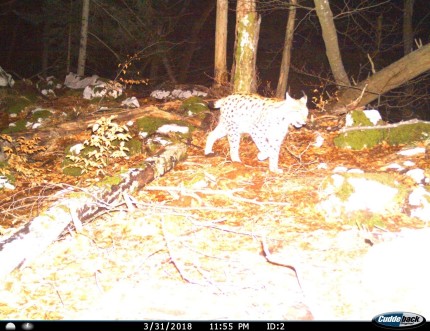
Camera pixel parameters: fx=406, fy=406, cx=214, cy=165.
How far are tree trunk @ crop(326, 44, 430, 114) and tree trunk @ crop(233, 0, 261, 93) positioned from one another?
248 cm

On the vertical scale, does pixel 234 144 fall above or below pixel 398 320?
above

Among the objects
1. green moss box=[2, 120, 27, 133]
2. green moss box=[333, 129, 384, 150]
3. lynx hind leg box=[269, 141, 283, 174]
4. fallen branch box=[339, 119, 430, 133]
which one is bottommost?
lynx hind leg box=[269, 141, 283, 174]

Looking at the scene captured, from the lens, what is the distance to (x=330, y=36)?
35.7 feet

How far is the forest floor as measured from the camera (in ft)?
13.4

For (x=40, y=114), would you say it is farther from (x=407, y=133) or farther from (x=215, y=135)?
(x=407, y=133)

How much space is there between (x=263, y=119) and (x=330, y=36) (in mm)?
4610

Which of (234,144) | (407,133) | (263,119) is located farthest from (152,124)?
(407,133)

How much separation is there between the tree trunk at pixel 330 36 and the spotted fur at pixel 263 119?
145 inches

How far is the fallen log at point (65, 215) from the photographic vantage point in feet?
15.9

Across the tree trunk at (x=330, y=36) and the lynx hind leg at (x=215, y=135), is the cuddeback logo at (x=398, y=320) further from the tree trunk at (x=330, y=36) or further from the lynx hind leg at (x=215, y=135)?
the tree trunk at (x=330, y=36)

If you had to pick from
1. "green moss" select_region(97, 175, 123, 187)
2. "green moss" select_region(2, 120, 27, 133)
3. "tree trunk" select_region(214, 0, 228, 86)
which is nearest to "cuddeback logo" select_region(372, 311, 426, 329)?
"green moss" select_region(97, 175, 123, 187)

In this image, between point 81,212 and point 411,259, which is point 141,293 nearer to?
point 81,212

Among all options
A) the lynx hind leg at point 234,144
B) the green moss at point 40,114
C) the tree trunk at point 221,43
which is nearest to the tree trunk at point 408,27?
the tree trunk at point 221,43

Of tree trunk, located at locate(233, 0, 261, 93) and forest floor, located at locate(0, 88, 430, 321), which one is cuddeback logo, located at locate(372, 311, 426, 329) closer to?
forest floor, located at locate(0, 88, 430, 321)
